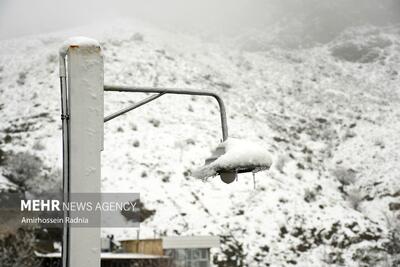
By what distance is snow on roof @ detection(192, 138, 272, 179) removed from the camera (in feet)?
11.7

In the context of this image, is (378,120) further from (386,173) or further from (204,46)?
(204,46)

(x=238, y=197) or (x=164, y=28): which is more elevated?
(x=164, y=28)

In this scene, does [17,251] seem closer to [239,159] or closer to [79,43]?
[79,43]

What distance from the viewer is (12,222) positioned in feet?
61.7

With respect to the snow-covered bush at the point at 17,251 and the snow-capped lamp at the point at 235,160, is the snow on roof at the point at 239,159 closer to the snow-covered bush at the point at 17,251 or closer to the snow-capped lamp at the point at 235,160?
the snow-capped lamp at the point at 235,160

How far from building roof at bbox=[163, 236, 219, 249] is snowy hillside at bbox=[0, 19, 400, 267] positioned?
2201mm

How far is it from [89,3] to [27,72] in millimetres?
25478

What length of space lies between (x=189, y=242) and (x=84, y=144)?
16229 mm

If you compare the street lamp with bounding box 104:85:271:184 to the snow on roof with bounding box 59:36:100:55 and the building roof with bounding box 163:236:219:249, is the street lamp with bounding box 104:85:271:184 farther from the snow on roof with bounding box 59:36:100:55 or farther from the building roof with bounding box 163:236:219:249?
the building roof with bounding box 163:236:219:249

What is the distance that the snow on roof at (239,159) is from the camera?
3.57 m

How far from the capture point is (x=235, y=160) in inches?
141

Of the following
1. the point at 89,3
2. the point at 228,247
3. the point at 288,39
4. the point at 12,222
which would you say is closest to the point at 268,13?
the point at 288,39

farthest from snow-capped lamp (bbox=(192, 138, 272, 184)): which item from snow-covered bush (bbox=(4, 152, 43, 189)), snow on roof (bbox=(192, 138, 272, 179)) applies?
snow-covered bush (bbox=(4, 152, 43, 189))

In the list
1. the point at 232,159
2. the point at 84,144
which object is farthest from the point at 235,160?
the point at 84,144
